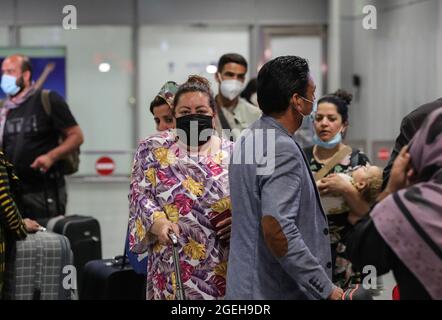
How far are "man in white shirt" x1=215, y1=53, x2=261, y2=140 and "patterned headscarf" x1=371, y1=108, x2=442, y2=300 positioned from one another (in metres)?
2.74

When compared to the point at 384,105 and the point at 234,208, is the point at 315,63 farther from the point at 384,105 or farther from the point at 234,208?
the point at 234,208

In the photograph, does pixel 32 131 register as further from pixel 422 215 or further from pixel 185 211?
pixel 422 215

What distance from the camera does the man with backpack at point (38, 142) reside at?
5423 mm

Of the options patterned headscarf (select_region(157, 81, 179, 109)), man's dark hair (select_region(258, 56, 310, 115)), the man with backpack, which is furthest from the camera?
the man with backpack

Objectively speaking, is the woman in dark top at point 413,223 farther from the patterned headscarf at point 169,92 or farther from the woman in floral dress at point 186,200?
the patterned headscarf at point 169,92

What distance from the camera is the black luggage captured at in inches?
180

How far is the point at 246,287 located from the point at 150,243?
2.35 feet

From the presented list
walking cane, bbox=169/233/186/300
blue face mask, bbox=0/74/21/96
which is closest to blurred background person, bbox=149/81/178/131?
walking cane, bbox=169/233/186/300

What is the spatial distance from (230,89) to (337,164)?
44.3 inches

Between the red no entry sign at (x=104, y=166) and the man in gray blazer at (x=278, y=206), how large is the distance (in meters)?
6.37

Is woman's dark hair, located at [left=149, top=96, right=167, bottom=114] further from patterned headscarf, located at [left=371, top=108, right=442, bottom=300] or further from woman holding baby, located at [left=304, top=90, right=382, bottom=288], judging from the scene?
patterned headscarf, located at [left=371, top=108, right=442, bottom=300]

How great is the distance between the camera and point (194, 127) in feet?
10.8

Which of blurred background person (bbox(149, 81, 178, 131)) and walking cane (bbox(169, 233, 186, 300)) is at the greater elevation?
blurred background person (bbox(149, 81, 178, 131))
